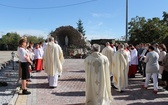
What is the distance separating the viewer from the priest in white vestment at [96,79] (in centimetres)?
789

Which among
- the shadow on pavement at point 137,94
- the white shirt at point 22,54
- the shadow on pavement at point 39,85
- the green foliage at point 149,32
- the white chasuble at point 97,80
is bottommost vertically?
the shadow on pavement at point 137,94

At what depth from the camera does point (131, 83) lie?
12914 millimetres

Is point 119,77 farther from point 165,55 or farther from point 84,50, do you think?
point 84,50

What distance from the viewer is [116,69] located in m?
10.7

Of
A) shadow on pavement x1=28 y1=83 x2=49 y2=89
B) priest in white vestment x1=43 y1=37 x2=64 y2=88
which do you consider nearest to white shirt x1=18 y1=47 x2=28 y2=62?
priest in white vestment x1=43 y1=37 x2=64 y2=88

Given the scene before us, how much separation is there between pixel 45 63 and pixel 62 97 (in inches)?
101

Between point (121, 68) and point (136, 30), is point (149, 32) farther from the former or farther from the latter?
point (121, 68)

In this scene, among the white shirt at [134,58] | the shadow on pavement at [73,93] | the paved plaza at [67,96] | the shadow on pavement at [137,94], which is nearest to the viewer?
the paved plaza at [67,96]

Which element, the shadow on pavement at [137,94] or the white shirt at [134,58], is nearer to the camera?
the shadow on pavement at [137,94]

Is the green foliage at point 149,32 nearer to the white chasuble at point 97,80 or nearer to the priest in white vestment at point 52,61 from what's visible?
the priest in white vestment at point 52,61

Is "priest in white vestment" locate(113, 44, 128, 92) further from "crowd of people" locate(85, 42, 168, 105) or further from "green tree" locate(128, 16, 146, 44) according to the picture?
"green tree" locate(128, 16, 146, 44)

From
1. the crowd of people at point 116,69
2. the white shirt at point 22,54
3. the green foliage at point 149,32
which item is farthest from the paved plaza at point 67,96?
the green foliage at point 149,32

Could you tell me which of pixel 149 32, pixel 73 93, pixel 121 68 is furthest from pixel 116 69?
pixel 149 32

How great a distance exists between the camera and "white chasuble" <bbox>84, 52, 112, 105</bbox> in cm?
789
